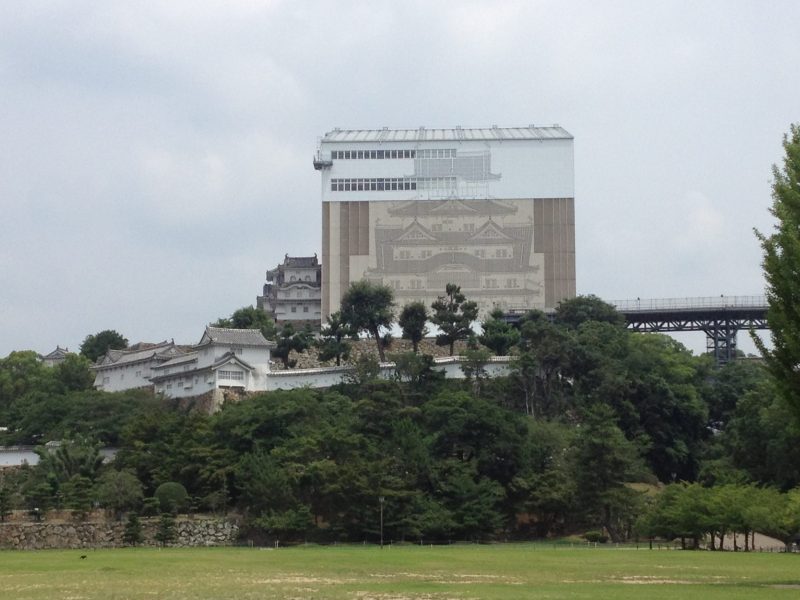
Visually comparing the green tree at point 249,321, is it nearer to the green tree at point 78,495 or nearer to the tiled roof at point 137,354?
the tiled roof at point 137,354

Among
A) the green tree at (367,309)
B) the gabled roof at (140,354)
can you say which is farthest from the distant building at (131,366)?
the green tree at (367,309)

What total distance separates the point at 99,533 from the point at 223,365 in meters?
15.8

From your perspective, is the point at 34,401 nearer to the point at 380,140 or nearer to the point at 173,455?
the point at 173,455

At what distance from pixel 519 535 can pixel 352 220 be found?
3838cm

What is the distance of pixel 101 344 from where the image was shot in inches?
3607

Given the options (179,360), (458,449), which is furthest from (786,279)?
(179,360)

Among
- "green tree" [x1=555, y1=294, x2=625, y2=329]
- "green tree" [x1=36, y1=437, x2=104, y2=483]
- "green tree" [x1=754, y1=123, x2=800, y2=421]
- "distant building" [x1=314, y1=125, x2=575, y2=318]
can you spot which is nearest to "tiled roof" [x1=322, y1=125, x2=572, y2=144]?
"distant building" [x1=314, y1=125, x2=575, y2=318]

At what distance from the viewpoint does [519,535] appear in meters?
58.8

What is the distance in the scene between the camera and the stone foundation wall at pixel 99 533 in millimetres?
55625

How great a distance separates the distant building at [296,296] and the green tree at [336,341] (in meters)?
22.8

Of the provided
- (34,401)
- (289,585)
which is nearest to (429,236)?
(34,401)

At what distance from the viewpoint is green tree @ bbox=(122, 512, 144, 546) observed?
55125mm

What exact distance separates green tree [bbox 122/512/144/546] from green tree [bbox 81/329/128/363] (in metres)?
36.6

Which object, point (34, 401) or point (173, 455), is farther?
point (34, 401)
